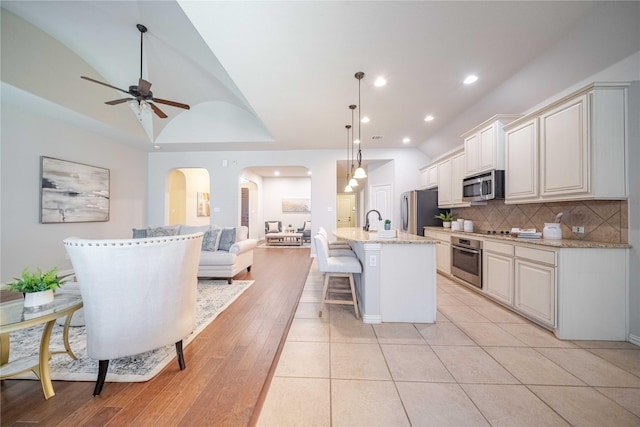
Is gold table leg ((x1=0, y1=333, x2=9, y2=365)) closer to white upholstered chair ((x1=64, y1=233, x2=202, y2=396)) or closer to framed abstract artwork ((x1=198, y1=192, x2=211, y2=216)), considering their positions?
white upholstered chair ((x1=64, y1=233, x2=202, y2=396))

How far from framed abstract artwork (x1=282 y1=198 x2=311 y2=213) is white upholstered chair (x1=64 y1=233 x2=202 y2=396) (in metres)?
8.26

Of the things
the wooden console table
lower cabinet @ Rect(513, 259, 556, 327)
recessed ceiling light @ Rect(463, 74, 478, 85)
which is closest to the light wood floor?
lower cabinet @ Rect(513, 259, 556, 327)

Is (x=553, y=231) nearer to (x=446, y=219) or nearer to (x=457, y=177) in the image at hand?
(x=457, y=177)

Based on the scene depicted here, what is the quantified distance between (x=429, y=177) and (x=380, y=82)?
3.01m

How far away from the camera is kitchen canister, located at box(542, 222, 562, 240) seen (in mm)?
2514

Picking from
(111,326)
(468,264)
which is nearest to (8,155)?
(111,326)

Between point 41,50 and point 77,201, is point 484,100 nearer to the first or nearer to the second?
point 41,50

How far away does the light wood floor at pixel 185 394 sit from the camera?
1.33 m

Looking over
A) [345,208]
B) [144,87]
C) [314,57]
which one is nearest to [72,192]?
[144,87]

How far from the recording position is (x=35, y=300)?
59.1 inches

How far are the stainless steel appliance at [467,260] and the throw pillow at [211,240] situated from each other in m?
3.93

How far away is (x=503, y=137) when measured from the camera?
3.09 metres

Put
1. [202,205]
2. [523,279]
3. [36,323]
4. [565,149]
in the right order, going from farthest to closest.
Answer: [202,205], [523,279], [565,149], [36,323]

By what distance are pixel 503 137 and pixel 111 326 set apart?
438cm
